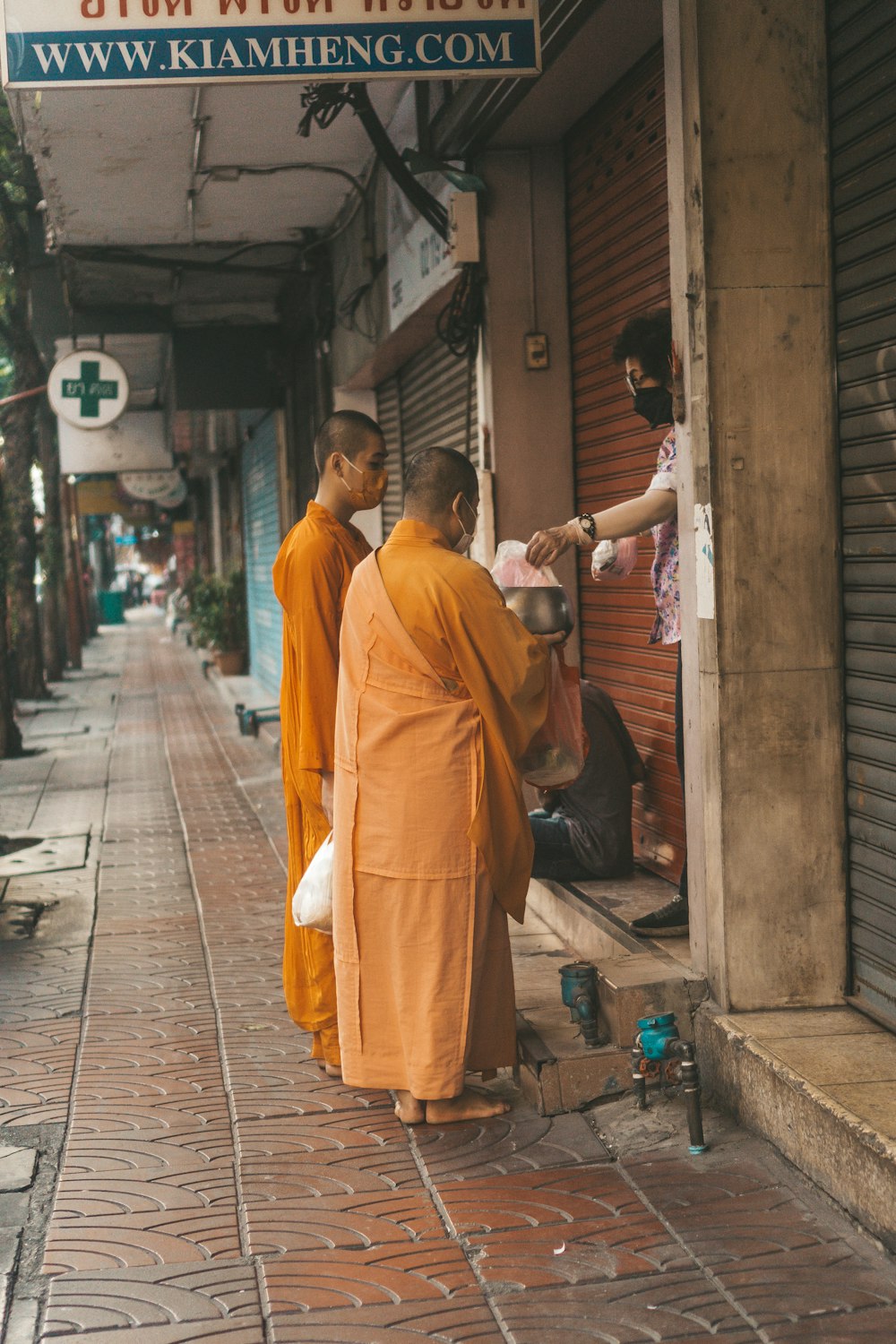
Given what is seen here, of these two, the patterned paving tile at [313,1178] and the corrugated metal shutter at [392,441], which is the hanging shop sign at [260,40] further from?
the corrugated metal shutter at [392,441]

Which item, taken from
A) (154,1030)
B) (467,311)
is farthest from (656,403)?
(154,1030)

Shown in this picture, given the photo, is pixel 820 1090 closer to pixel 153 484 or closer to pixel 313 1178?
pixel 313 1178

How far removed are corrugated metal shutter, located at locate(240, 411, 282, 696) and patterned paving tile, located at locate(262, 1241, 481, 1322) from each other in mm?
12707

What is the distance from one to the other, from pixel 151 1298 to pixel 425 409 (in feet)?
23.4

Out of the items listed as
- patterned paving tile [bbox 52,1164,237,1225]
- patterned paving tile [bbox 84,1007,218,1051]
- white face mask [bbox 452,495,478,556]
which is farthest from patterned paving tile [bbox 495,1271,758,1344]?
patterned paving tile [bbox 84,1007,218,1051]

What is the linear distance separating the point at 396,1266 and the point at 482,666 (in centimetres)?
159

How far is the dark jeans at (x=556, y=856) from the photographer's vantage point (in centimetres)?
610

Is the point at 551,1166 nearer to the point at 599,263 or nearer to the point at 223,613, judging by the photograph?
the point at 599,263

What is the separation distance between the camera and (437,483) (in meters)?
4.24

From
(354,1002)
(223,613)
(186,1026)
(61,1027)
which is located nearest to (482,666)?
(354,1002)

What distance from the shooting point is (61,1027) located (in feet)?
18.0

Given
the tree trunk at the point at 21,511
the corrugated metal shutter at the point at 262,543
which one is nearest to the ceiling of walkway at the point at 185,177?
the corrugated metal shutter at the point at 262,543

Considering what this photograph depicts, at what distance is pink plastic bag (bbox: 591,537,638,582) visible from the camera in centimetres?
525

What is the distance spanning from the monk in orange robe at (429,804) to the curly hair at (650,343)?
102 centimetres
